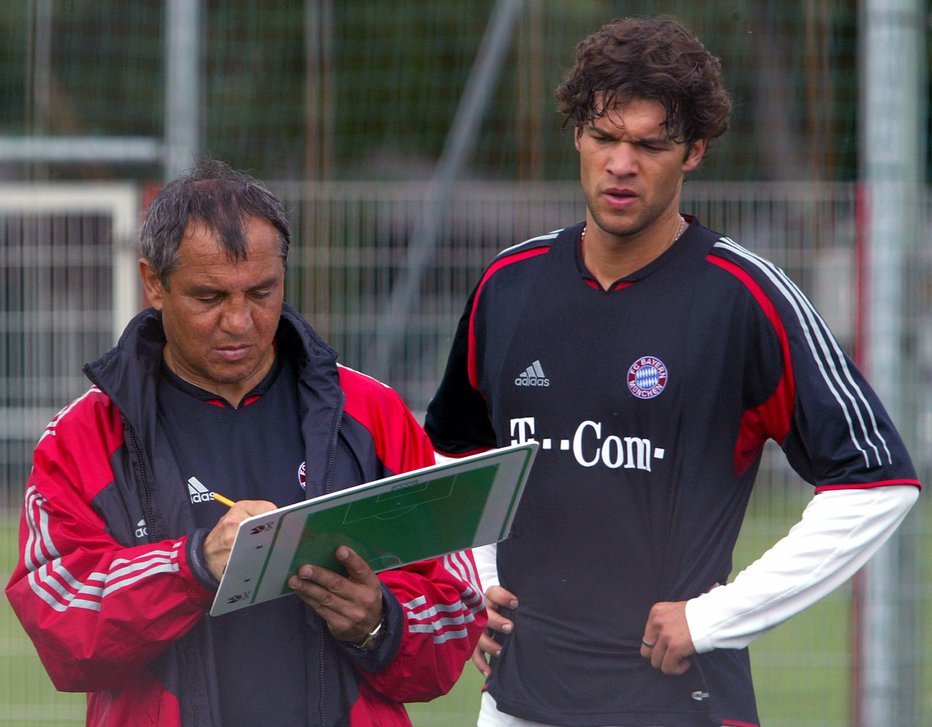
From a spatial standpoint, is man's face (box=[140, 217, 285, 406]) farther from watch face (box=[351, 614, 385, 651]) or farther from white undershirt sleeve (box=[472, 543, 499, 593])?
white undershirt sleeve (box=[472, 543, 499, 593])

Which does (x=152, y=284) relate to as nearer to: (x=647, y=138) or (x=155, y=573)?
(x=155, y=573)

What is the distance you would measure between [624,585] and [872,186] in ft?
7.16

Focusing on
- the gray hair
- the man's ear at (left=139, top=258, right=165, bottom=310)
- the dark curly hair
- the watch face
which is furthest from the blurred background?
the watch face

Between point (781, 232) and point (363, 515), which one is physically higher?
point (781, 232)

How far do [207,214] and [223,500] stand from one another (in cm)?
45

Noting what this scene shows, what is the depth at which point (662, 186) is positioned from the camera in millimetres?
2734

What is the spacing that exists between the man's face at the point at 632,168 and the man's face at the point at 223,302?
0.63m

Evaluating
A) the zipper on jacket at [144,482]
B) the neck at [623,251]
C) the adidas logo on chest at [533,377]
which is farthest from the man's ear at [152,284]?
the neck at [623,251]

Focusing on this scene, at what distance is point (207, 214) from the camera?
2383 millimetres

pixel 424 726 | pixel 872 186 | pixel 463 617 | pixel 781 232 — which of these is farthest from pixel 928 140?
pixel 463 617

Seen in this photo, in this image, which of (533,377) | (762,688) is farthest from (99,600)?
(762,688)

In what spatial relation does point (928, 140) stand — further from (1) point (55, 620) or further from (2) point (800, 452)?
(1) point (55, 620)

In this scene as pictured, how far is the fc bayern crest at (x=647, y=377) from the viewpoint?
8.91 feet

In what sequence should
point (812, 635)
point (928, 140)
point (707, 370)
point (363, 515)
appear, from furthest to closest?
point (928, 140)
point (812, 635)
point (707, 370)
point (363, 515)
